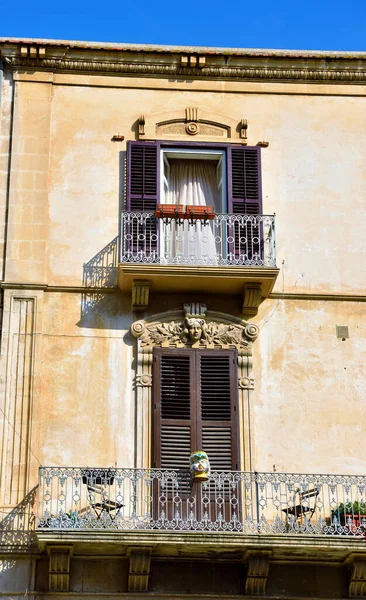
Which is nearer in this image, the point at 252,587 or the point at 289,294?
the point at 252,587

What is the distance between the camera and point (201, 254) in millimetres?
20781

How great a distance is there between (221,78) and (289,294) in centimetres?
390

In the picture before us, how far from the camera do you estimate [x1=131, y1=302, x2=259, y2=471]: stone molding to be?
20.1 meters

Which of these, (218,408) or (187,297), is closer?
(218,408)

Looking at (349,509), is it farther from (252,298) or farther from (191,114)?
(191,114)

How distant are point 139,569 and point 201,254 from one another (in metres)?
4.91

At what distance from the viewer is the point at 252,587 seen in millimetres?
18750

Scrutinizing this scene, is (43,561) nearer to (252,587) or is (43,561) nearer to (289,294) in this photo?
(252,587)

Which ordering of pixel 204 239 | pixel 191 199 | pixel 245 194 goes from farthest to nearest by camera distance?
pixel 191 199 < pixel 245 194 < pixel 204 239

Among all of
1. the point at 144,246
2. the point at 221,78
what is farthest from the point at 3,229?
the point at 221,78

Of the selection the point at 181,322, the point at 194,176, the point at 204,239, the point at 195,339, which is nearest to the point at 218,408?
the point at 195,339

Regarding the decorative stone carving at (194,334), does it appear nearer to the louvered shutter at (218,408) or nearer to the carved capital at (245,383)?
the louvered shutter at (218,408)

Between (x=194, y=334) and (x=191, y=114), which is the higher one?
(x=191, y=114)

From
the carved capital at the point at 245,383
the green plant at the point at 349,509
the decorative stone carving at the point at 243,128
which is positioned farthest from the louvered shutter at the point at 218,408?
the decorative stone carving at the point at 243,128
